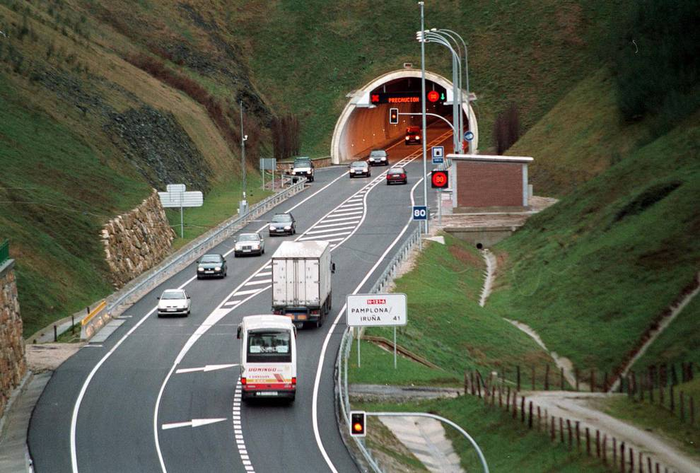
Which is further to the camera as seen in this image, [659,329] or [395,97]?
[395,97]

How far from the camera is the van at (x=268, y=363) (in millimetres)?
35781

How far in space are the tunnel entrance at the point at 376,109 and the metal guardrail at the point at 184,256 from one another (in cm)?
2240

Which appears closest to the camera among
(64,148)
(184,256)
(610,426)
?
(610,426)

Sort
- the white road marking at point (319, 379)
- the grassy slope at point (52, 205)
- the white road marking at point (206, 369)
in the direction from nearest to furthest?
the white road marking at point (319, 379)
the white road marking at point (206, 369)
the grassy slope at point (52, 205)

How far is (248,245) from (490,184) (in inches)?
768

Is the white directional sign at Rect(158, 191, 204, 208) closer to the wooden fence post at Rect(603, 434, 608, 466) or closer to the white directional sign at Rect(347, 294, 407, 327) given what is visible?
the white directional sign at Rect(347, 294, 407, 327)

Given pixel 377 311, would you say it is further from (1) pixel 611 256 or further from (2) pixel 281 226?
(2) pixel 281 226

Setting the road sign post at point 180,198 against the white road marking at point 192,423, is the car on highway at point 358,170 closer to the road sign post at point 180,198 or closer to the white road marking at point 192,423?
the road sign post at point 180,198

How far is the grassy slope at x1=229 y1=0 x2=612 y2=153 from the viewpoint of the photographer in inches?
4392

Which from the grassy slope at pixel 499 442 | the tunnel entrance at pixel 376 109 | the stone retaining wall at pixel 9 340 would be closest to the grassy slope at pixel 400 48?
the tunnel entrance at pixel 376 109

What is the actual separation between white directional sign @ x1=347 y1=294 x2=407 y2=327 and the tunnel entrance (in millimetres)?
65826

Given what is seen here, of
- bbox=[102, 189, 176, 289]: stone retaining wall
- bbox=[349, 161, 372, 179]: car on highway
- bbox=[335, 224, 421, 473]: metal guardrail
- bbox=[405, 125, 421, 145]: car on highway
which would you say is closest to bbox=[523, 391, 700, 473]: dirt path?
bbox=[335, 224, 421, 473]: metal guardrail

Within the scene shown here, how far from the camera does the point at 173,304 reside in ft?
163

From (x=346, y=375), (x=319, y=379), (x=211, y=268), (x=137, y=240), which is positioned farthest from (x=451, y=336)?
(x=137, y=240)
